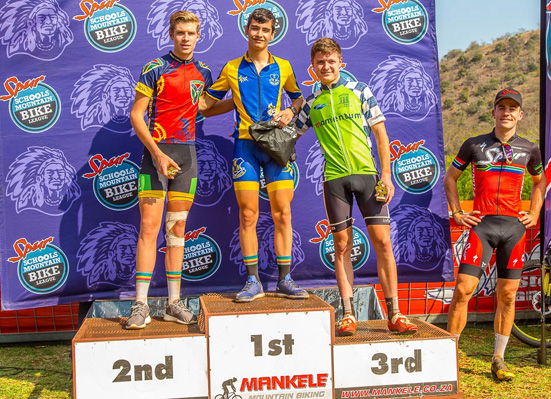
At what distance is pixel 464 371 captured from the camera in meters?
4.37

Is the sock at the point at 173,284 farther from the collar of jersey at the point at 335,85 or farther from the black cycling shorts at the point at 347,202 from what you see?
the collar of jersey at the point at 335,85

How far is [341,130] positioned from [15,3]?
3000 mm

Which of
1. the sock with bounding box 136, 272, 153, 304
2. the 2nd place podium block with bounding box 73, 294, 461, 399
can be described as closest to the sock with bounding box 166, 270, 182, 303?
the sock with bounding box 136, 272, 153, 304

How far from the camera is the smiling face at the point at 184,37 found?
13.3 feet

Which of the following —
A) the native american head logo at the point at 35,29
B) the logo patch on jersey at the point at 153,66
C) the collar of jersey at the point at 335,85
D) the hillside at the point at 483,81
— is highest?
the hillside at the point at 483,81

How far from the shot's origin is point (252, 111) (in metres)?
4.19

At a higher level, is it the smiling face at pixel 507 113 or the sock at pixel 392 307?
the smiling face at pixel 507 113

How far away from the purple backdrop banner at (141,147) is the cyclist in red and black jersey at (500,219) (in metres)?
0.64

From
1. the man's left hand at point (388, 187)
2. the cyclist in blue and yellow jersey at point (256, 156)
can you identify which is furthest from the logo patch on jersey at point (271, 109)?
the man's left hand at point (388, 187)

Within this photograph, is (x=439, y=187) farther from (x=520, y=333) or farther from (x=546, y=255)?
(x=520, y=333)

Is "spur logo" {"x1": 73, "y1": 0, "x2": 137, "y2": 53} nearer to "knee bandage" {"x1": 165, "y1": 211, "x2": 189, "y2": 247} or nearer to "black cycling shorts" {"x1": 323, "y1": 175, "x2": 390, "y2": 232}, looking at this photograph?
"knee bandage" {"x1": 165, "y1": 211, "x2": 189, "y2": 247}

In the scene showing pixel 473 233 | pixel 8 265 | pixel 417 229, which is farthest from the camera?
pixel 417 229

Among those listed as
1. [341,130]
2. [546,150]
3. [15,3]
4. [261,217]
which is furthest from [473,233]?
[15,3]

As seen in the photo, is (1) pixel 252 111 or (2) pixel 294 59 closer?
(1) pixel 252 111
